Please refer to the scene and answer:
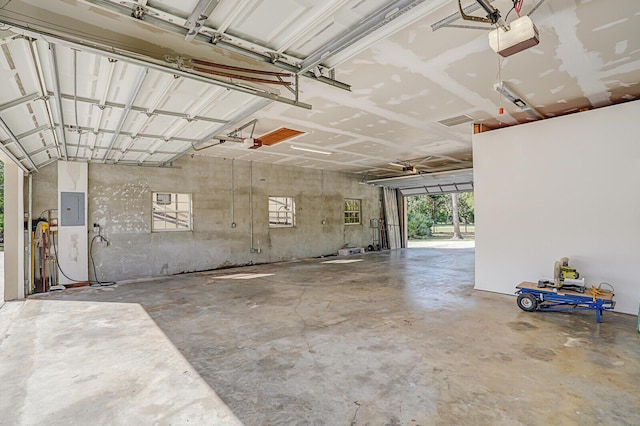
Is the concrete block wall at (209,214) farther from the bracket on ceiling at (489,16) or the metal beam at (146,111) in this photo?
the bracket on ceiling at (489,16)

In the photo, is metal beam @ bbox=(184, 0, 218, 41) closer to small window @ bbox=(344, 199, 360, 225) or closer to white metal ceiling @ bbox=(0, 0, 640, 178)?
white metal ceiling @ bbox=(0, 0, 640, 178)

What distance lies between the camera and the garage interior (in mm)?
2361

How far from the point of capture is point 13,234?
5.60 metres

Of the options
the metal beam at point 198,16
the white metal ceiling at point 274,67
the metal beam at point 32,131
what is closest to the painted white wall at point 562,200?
the white metal ceiling at point 274,67

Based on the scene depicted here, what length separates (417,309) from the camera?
4.62 meters

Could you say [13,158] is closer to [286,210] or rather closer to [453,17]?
[453,17]

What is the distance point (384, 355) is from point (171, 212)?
6886mm

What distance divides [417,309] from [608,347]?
6.78 ft

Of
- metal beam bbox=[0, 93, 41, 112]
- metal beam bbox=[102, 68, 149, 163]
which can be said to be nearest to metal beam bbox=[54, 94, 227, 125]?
metal beam bbox=[102, 68, 149, 163]

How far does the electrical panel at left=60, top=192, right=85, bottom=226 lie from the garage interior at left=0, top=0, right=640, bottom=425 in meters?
0.05

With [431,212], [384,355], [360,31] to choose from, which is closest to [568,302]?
[384,355]

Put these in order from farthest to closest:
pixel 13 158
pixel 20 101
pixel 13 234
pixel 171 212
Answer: pixel 171 212
pixel 13 234
pixel 13 158
pixel 20 101

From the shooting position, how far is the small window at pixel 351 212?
1239 centimetres

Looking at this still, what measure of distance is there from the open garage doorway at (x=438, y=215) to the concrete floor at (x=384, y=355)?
1771 cm
